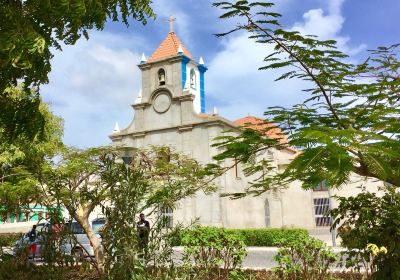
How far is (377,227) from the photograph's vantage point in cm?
680

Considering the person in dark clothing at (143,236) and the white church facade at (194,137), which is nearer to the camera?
the person in dark clothing at (143,236)

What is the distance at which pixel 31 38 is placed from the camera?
5082mm

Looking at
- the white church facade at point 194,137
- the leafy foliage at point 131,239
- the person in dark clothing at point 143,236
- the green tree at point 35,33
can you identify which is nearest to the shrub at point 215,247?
the leafy foliage at point 131,239

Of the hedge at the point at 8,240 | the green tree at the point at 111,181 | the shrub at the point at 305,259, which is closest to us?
the green tree at the point at 111,181

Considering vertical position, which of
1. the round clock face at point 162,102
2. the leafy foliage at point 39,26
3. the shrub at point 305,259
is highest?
the round clock face at point 162,102

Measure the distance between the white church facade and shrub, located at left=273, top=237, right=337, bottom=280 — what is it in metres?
19.1

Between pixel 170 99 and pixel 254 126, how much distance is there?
2547 centimetres

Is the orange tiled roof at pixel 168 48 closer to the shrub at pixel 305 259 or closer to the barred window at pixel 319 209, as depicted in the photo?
the barred window at pixel 319 209

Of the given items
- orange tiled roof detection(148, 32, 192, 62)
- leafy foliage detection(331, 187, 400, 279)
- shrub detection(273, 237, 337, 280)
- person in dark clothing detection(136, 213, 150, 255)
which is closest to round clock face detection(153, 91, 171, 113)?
orange tiled roof detection(148, 32, 192, 62)

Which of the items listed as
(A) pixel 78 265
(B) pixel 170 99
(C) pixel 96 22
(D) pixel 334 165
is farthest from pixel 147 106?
(D) pixel 334 165

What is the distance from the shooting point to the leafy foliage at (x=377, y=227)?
257 inches

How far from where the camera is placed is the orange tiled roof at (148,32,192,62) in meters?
33.9

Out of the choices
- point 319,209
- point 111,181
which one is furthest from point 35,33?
Result: point 319,209

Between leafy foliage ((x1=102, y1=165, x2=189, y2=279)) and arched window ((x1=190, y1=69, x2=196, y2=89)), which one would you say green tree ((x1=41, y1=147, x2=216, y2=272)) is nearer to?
leafy foliage ((x1=102, y1=165, x2=189, y2=279))
